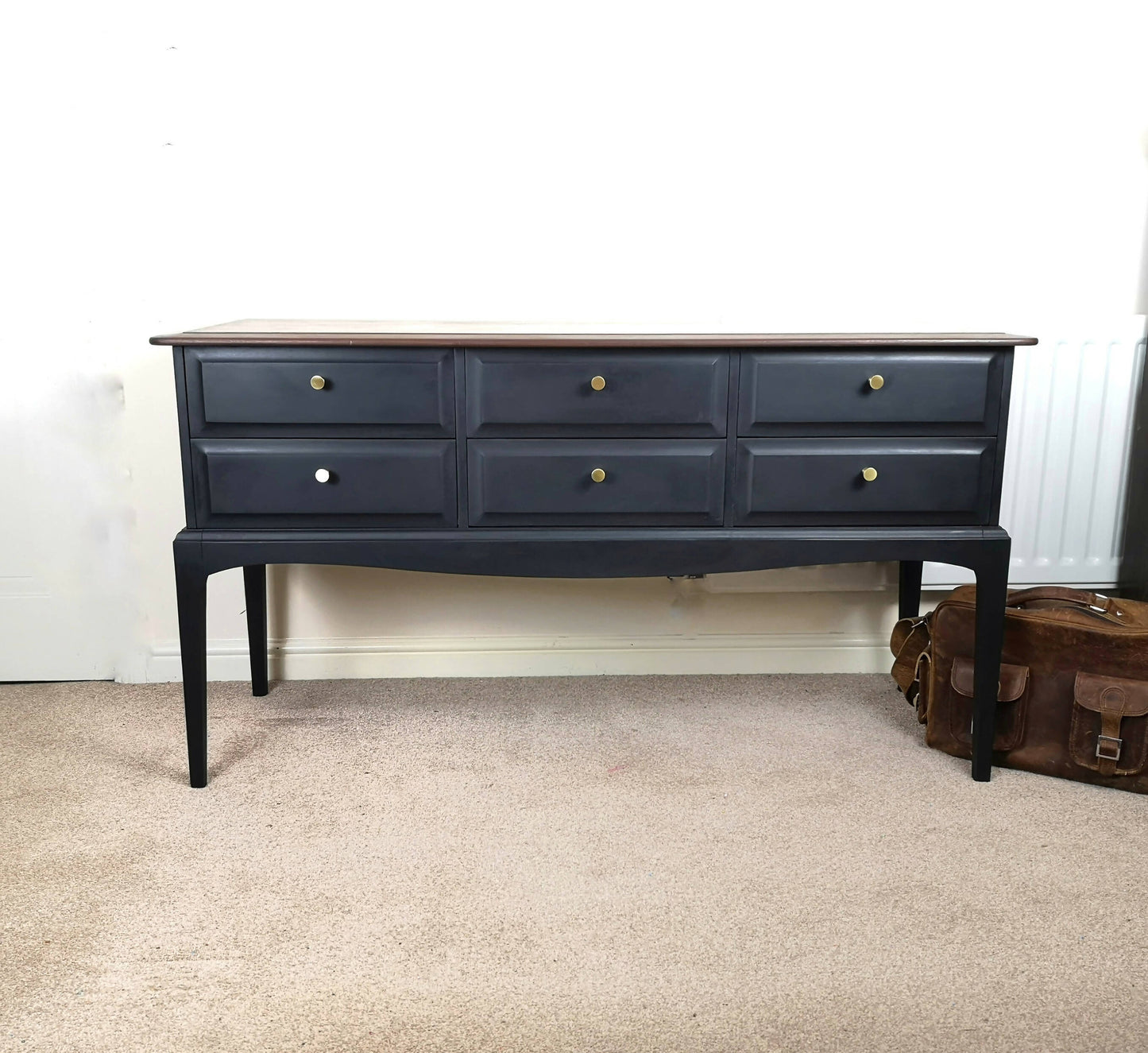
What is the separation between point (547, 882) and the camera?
158cm

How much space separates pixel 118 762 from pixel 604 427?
1.14 metres

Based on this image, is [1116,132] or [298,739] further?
[1116,132]

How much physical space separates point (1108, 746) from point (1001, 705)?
19 centimetres

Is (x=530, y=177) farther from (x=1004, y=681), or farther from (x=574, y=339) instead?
(x=1004, y=681)

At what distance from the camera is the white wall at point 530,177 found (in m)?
2.17

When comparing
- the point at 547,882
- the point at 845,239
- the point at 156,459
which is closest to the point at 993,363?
the point at 845,239

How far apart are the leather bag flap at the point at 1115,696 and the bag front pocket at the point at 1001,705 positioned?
0.11 m

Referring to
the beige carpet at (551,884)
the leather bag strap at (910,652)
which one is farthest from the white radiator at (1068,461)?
the beige carpet at (551,884)

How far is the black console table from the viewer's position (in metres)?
1.75

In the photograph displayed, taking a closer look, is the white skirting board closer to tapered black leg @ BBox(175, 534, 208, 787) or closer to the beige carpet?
the beige carpet

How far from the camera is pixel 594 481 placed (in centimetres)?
180

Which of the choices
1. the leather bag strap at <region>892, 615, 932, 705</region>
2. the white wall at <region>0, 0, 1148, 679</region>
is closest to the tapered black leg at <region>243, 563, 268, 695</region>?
the white wall at <region>0, 0, 1148, 679</region>

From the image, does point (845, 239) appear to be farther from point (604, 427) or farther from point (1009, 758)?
point (1009, 758)

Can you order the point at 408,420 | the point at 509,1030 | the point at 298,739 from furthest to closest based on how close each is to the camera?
the point at 298,739 → the point at 408,420 → the point at 509,1030
